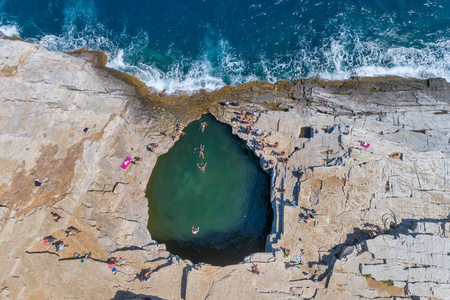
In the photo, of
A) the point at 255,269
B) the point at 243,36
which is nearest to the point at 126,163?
the point at 255,269

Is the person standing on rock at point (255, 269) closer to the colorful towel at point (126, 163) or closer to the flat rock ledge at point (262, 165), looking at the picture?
the flat rock ledge at point (262, 165)

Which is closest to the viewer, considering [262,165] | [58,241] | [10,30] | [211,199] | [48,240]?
[48,240]

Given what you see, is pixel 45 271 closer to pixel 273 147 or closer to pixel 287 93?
pixel 273 147

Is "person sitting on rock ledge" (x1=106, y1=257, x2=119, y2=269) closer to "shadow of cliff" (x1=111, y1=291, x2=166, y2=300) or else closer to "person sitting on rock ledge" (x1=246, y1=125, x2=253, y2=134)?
"shadow of cliff" (x1=111, y1=291, x2=166, y2=300)

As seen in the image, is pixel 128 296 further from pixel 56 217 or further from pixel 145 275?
pixel 56 217

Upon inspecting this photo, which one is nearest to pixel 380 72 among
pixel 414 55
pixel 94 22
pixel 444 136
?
pixel 414 55

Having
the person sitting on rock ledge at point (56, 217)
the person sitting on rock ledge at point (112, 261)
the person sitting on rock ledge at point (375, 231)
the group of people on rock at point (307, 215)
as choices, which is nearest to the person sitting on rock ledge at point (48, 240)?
the person sitting on rock ledge at point (56, 217)

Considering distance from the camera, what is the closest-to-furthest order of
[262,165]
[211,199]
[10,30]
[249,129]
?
[211,199] < [262,165] < [249,129] < [10,30]
